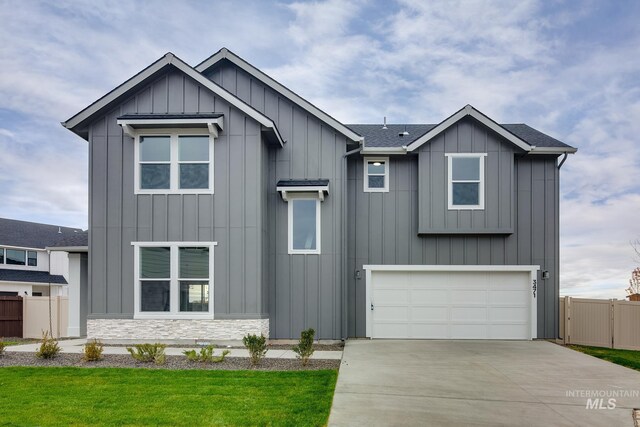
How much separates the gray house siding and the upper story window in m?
28.6

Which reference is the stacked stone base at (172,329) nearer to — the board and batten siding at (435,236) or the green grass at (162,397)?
the green grass at (162,397)

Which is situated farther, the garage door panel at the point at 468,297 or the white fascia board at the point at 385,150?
the garage door panel at the point at 468,297

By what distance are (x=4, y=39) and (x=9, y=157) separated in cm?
868

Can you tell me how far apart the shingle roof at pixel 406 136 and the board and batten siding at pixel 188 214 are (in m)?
4.19

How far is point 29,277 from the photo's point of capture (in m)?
29.5

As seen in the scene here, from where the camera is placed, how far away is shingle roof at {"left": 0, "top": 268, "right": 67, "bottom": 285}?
28.0 metres

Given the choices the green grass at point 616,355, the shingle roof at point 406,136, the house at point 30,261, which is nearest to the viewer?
the green grass at point 616,355

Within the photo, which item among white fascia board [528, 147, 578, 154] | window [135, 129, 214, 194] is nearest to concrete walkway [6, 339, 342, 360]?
window [135, 129, 214, 194]

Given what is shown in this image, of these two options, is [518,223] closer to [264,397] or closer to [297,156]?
[297,156]

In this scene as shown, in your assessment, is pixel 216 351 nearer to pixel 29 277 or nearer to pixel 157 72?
pixel 157 72

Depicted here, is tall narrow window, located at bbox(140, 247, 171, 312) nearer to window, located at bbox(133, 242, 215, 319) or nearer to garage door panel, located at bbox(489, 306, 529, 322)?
window, located at bbox(133, 242, 215, 319)

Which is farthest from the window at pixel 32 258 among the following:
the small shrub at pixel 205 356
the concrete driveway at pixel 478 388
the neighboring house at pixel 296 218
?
the concrete driveway at pixel 478 388

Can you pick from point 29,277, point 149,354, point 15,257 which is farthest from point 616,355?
point 15,257

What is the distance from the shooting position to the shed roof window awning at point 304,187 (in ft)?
41.8
